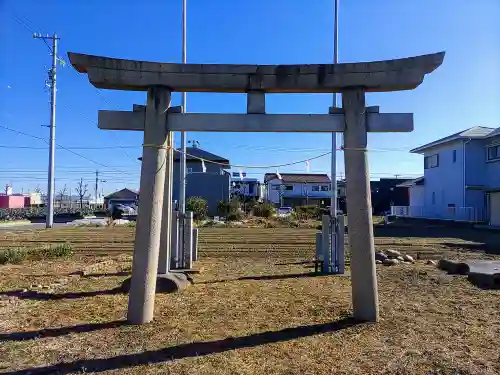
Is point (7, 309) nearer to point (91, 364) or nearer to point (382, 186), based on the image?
point (91, 364)

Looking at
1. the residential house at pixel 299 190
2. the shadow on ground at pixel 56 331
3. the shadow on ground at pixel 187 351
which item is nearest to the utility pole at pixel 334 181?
the shadow on ground at pixel 187 351

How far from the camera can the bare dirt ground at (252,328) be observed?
371cm

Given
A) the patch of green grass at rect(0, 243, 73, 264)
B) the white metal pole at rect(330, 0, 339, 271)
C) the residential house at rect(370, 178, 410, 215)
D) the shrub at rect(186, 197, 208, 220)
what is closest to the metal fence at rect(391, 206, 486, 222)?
the residential house at rect(370, 178, 410, 215)

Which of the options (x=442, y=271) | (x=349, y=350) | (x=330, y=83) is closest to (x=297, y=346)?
(x=349, y=350)

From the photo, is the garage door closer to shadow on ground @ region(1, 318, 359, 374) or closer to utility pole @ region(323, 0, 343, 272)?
utility pole @ region(323, 0, 343, 272)

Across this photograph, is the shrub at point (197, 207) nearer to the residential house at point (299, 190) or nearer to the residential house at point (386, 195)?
the residential house at point (386, 195)

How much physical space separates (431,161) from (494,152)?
6282 mm

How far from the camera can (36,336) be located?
4.50m

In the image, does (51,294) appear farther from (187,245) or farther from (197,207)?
(197,207)

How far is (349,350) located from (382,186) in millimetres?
52750

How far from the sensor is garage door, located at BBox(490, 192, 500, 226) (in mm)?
23805

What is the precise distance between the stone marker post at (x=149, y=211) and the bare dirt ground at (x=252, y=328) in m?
0.29

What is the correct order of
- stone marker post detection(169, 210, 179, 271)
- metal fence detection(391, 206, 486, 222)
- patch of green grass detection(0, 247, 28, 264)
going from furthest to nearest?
1. metal fence detection(391, 206, 486, 222)
2. patch of green grass detection(0, 247, 28, 264)
3. stone marker post detection(169, 210, 179, 271)

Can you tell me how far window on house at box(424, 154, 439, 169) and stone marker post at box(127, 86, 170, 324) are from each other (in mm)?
30316
